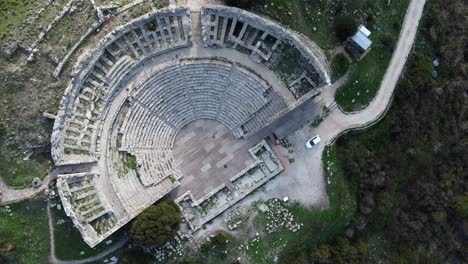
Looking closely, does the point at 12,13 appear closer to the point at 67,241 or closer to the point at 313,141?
the point at 67,241

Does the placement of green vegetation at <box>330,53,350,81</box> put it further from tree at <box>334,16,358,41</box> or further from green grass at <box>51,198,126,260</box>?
green grass at <box>51,198,126,260</box>

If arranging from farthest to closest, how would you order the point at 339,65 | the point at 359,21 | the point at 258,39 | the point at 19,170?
1. the point at 359,21
2. the point at 339,65
3. the point at 258,39
4. the point at 19,170

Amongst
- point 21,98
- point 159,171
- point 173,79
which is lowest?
point 159,171

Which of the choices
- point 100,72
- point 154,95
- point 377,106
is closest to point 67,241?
point 154,95

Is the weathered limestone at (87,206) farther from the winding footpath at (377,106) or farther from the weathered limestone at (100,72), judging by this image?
the winding footpath at (377,106)

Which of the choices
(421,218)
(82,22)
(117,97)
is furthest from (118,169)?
(421,218)

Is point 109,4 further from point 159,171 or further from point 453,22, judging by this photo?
point 453,22
